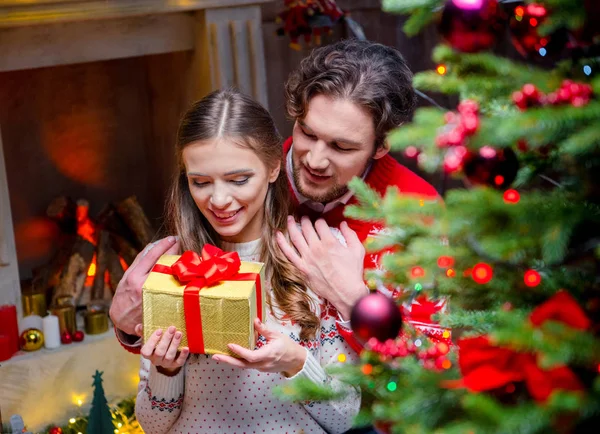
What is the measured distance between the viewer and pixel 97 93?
3.18 meters

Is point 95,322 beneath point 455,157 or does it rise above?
beneath

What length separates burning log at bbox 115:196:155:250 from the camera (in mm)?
3098

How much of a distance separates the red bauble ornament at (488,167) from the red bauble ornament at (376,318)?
0.61 ft

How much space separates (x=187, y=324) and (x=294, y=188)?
585 millimetres

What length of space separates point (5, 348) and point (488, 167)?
2340mm

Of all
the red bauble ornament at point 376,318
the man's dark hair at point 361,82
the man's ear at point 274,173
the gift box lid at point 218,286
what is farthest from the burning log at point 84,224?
the red bauble ornament at point 376,318

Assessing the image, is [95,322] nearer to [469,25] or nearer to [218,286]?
[218,286]

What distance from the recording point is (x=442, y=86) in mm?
777

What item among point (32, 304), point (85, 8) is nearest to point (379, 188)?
point (85, 8)

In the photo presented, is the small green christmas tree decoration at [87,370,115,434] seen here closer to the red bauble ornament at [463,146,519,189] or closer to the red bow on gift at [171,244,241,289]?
the red bow on gift at [171,244,241,289]

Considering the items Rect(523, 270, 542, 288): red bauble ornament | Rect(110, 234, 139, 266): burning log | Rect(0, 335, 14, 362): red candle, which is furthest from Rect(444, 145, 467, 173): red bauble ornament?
Rect(110, 234, 139, 266): burning log

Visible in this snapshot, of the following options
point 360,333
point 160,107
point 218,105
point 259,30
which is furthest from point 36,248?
point 360,333

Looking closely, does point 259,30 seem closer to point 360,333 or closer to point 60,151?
point 60,151

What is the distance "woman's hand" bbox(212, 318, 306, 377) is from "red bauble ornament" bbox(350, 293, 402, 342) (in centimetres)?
→ 38
